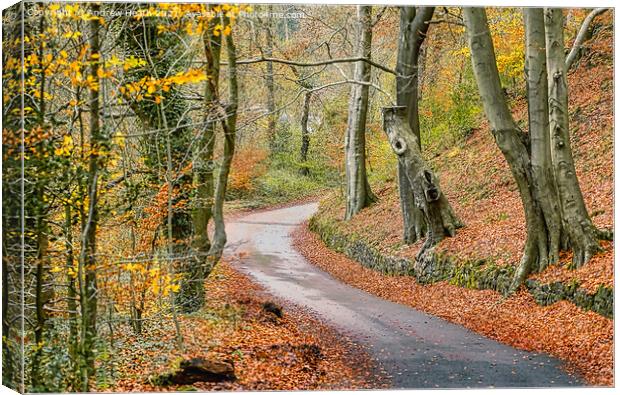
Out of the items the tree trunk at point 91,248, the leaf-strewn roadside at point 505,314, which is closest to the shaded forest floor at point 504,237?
the leaf-strewn roadside at point 505,314

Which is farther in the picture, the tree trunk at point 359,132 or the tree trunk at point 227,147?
the tree trunk at point 359,132

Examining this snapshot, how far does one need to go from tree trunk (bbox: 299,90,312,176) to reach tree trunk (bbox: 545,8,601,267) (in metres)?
3.08

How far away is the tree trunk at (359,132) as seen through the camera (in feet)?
30.8

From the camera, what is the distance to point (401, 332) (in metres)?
8.27

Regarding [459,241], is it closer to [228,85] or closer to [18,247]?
[228,85]

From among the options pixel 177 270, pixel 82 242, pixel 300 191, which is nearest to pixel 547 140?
pixel 300 191

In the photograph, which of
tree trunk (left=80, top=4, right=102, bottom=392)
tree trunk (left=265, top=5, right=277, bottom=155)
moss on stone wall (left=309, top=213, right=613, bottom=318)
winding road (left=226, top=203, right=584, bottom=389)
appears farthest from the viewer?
moss on stone wall (left=309, top=213, right=613, bottom=318)

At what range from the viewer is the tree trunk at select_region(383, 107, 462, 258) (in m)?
11.0

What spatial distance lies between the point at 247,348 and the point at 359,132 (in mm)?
3921

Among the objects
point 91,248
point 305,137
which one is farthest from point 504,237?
point 91,248

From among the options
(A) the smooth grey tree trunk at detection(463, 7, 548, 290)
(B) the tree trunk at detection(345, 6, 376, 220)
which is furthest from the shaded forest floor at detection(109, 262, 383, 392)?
(A) the smooth grey tree trunk at detection(463, 7, 548, 290)

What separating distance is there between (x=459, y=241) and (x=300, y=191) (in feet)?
10.5

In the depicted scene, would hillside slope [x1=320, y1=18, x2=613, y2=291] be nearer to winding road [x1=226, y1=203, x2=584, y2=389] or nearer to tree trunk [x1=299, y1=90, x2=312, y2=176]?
tree trunk [x1=299, y1=90, x2=312, y2=176]

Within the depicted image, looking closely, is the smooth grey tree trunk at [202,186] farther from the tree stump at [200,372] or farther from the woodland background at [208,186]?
the tree stump at [200,372]
